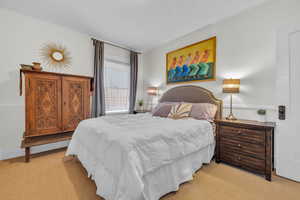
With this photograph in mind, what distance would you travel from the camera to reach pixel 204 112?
2.40 meters

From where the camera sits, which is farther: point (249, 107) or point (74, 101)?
point (74, 101)

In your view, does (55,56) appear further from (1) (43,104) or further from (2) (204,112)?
(2) (204,112)

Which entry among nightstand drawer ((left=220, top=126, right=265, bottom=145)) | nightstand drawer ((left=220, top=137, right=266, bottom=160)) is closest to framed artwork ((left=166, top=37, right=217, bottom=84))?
nightstand drawer ((left=220, top=126, right=265, bottom=145))

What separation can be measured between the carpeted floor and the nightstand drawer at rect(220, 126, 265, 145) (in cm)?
51

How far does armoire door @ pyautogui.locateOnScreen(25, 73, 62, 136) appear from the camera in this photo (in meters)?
2.26

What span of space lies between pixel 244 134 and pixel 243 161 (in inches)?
16.5

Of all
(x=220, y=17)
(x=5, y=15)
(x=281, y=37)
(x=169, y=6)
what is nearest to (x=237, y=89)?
(x=281, y=37)

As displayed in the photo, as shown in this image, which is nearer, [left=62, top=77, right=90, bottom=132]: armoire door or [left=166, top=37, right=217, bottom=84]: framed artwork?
[left=62, top=77, right=90, bottom=132]: armoire door

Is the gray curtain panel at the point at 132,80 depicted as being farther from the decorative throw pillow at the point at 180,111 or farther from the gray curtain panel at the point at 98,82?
the decorative throw pillow at the point at 180,111

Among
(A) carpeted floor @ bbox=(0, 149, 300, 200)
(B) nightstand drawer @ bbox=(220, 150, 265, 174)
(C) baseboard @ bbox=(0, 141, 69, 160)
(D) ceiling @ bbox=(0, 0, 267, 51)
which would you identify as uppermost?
(D) ceiling @ bbox=(0, 0, 267, 51)

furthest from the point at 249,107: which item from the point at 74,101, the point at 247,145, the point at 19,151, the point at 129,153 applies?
the point at 19,151

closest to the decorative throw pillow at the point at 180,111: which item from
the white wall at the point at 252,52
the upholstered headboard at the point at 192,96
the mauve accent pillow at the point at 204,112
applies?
the mauve accent pillow at the point at 204,112

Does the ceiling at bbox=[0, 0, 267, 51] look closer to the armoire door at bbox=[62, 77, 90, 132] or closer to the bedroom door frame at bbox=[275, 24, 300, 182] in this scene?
the bedroom door frame at bbox=[275, 24, 300, 182]

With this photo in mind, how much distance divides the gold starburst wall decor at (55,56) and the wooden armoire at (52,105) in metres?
0.60
